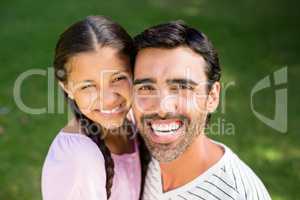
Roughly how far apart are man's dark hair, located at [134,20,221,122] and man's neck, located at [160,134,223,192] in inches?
16.1

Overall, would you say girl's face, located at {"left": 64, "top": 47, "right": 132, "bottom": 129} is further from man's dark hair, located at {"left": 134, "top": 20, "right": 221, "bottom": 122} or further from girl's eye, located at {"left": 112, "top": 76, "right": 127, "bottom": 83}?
man's dark hair, located at {"left": 134, "top": 20, "right": 221, "bottom": 122}

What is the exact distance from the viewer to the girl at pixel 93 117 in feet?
8.42

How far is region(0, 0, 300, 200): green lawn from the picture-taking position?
495 cm

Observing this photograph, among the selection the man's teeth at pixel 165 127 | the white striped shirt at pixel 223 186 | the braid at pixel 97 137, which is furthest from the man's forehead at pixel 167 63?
the white striped shirt at pixel 223 186

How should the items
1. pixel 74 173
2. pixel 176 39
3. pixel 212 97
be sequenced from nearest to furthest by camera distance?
pixel 74 173, pixel 176 39, pixel 212 97

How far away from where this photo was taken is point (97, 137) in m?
2.79

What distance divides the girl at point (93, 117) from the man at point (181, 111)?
0.11 metres

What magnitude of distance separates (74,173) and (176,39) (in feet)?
2.73

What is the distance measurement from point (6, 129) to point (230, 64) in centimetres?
283

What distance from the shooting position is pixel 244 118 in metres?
5.57

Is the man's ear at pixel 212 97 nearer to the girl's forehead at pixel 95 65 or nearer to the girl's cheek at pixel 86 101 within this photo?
the girl's forehead at pixel 95 65

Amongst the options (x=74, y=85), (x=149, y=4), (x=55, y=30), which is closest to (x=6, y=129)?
(x=55, y=30)

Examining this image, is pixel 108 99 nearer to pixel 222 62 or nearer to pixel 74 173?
pixel 74 173

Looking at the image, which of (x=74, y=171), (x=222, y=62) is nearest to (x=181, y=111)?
(x=74, y=171)
